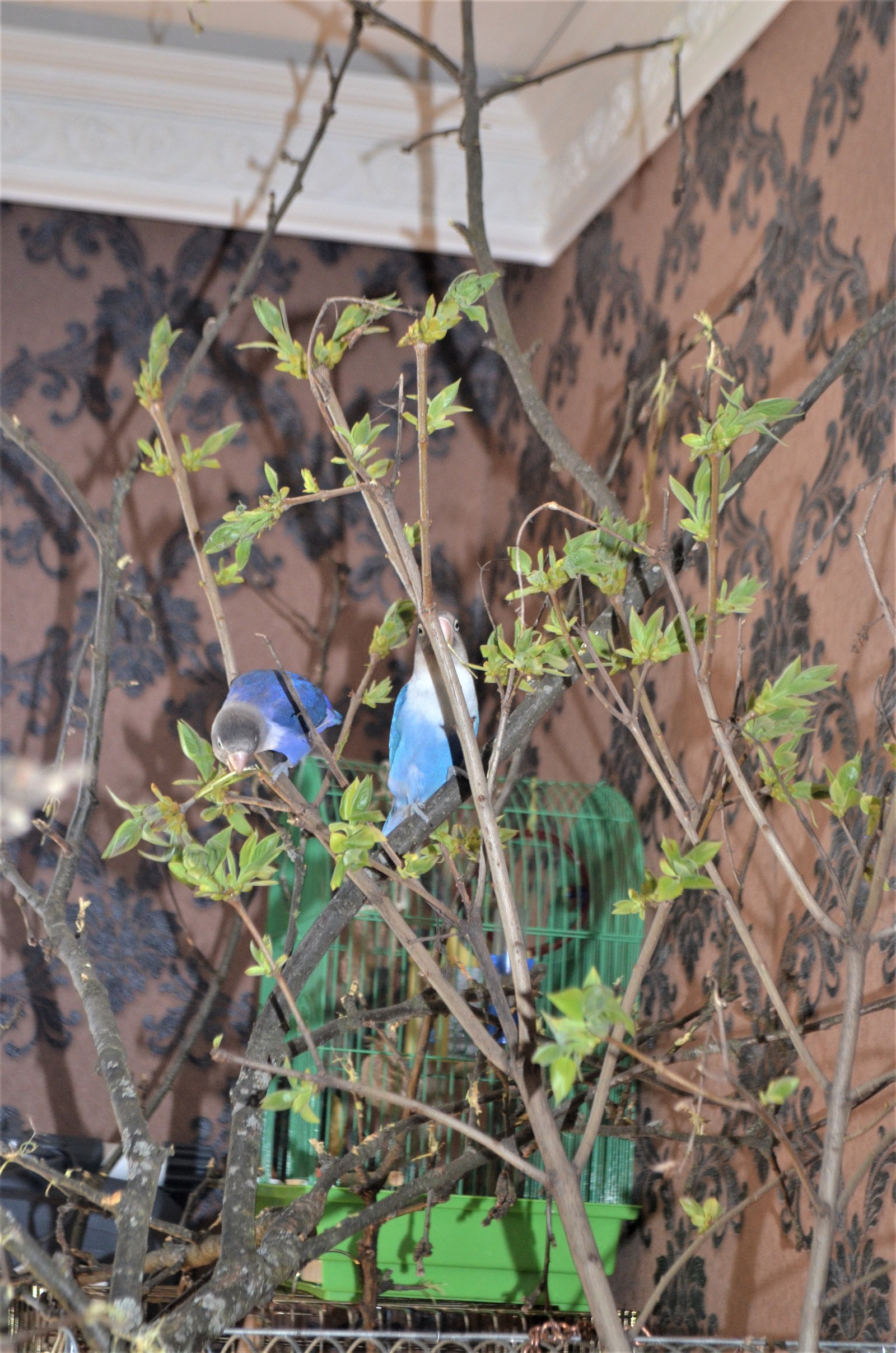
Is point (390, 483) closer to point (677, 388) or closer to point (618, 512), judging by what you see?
point (618, 512)

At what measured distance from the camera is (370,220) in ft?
8.65

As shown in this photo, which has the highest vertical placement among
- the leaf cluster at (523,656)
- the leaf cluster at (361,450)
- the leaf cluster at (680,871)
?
the leaf cluster at (361,450)

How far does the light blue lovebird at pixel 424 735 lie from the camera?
111 centimetres

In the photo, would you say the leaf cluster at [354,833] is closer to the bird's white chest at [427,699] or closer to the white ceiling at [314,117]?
the bird's white chest at [427,699]

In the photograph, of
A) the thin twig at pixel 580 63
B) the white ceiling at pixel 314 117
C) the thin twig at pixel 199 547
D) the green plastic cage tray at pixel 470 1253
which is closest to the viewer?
the thin twig at pixel 199 547

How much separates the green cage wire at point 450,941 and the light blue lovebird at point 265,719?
338mm

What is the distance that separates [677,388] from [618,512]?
97 centimetres

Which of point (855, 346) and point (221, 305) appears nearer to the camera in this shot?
point (855, 346)

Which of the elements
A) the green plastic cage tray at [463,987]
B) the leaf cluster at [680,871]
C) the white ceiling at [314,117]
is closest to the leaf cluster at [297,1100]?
the leaf cluster at [680,871]

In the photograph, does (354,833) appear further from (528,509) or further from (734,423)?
(528,509)

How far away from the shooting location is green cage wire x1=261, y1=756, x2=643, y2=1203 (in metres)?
1.67

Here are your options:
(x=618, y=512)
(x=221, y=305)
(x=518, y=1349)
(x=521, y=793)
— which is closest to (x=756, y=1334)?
(x=518, y=1349)

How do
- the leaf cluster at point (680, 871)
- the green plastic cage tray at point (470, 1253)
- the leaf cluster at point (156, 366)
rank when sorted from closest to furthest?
the leaf cluster at point (680, 871) < the leaf cluster at point (156, 366) < the green plastic cage tray at point (470, 1253)

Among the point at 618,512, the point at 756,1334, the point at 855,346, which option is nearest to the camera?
the point at 855,346
